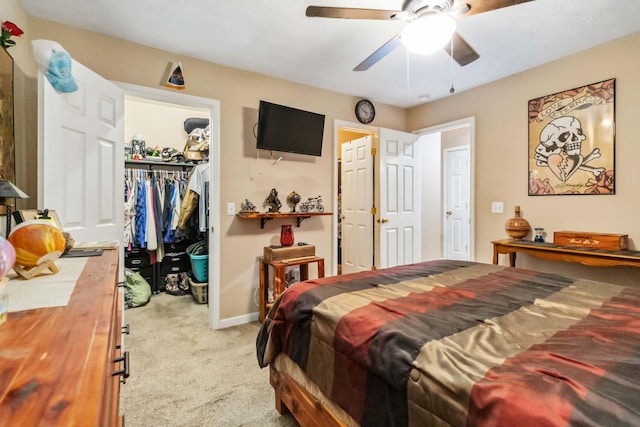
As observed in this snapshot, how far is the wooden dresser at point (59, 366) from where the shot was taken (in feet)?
1.18

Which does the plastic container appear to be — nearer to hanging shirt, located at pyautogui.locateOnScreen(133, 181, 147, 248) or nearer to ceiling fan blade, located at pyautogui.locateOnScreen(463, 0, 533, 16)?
hanging shirt, located at pyautogui.locateOnScreen(133, 181, 147, 248)

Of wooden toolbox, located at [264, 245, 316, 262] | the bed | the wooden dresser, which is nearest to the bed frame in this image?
the bed

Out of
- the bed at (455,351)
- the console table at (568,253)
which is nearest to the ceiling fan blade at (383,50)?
the bed at (455,351)

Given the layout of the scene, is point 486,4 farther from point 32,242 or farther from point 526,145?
point 32,242

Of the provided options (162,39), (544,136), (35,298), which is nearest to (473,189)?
(544,136)

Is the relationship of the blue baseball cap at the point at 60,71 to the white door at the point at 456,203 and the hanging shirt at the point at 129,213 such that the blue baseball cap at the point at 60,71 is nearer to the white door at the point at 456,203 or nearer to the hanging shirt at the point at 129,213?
the hanging shirt at the point at 129,213

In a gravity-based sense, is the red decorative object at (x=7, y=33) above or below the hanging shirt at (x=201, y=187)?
above

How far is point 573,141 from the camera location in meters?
2.73

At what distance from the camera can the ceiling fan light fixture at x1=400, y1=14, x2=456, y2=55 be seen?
154 centimetres

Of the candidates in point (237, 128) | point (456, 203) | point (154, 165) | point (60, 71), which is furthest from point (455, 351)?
point (456, 203)

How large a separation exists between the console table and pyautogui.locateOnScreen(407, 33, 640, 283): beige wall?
287mm

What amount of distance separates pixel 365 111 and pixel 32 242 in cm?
343

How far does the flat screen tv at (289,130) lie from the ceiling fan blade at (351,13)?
4.48 feet

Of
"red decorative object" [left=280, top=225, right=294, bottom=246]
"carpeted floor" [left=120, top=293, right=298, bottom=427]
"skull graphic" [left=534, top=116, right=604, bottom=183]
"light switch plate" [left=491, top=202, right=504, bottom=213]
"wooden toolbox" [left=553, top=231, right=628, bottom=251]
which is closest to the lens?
"carpeted floor" [left=120, top=293, right=298, bottom=427]
